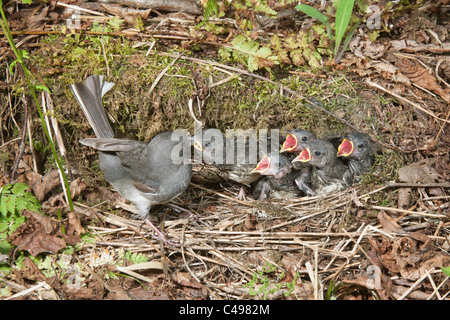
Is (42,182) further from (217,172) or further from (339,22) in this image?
(339,22)

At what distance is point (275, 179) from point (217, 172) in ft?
2.38

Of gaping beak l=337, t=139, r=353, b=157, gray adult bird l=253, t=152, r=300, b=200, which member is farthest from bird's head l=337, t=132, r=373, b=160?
gray adult bird l=253, t=152, r=300, b=200

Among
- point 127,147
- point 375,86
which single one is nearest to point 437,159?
point 375,86

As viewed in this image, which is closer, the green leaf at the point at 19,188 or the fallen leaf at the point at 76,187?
the green leaf at the point at 19,188

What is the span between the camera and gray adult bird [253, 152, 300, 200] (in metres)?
4.29

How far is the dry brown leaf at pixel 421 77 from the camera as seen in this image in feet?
14.2

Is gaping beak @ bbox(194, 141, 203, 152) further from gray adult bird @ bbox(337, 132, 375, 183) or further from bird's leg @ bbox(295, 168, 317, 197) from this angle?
gray adult bird @ bbox(337, 132, 375, 183)

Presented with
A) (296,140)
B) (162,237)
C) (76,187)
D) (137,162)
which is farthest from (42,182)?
(296,140)

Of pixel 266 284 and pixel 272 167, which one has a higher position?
pixel 272 167

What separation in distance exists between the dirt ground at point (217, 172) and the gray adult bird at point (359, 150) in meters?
0.11

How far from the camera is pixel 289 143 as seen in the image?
14.3 feet

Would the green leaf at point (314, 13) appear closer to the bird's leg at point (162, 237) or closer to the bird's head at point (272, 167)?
the bird's head at point (272, 167)

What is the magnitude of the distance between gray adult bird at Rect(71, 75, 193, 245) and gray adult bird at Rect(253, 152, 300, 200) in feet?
2.83

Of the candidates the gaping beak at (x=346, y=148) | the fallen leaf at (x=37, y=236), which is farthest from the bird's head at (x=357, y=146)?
the fallen leaf at (x=37, y=236)
